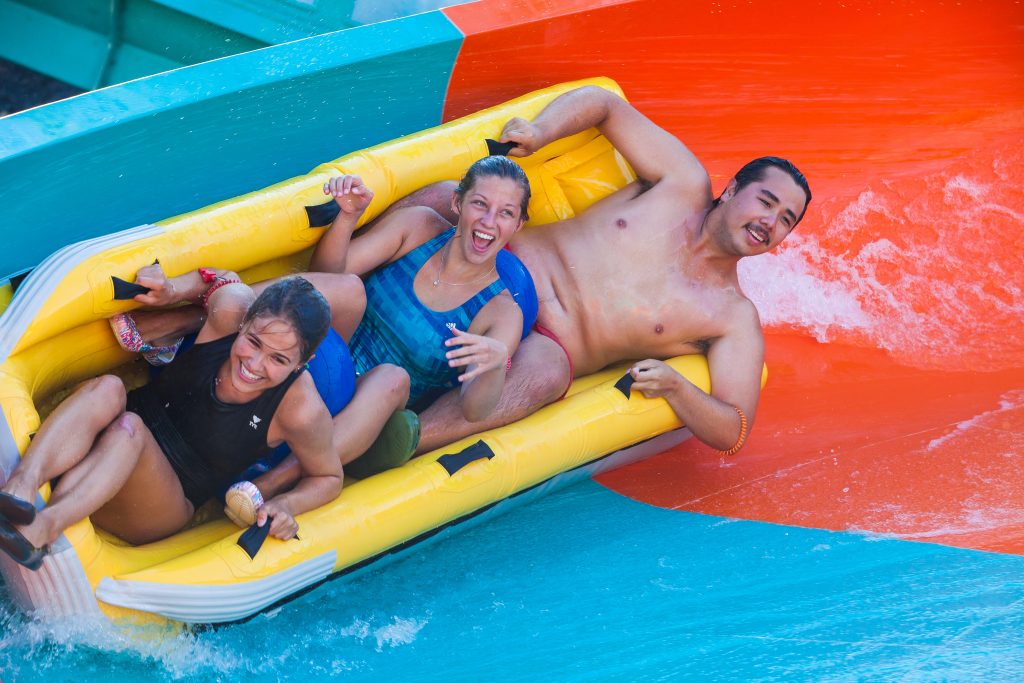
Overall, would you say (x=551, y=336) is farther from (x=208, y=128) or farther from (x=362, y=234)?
(x=208, y=128)

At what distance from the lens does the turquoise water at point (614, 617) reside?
2324mm

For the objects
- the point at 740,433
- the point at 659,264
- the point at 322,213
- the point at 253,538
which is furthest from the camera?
the point at 659,264

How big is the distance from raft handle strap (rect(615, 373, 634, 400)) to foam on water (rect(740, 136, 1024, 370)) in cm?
92

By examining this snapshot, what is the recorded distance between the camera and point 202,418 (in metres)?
2.31

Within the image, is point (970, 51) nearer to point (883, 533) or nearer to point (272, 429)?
point (883, 533)

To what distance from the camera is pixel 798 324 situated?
3648mm

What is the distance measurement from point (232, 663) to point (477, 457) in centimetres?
65

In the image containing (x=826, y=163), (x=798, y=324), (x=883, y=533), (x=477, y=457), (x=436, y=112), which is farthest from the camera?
(x=826, y=163)

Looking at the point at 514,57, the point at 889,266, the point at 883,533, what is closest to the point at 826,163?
the point at 889,266

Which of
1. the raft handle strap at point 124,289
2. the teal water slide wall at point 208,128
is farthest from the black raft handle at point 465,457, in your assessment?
the teal water slide wall at point 208,128

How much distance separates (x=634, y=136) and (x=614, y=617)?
1291 millimetres

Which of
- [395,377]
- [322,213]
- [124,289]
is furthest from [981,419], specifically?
[124,289]

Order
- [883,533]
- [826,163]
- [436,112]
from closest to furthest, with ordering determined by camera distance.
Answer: [883,533] → [436,112] → [826,163]

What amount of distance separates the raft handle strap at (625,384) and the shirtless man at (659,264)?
21 millimetres
